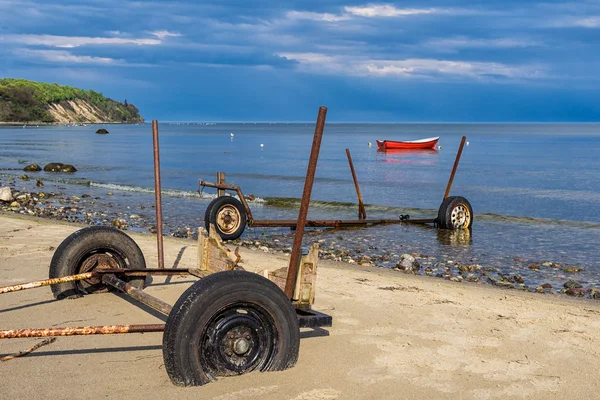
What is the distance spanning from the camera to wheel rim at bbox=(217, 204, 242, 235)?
16.9 m

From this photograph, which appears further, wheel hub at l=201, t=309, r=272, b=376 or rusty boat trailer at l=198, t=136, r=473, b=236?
rusty boat trailer at l=198, t=136, r=473, b=236

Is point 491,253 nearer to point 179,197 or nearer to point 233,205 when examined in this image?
point 233,205

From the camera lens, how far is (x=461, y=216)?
64.6 feet

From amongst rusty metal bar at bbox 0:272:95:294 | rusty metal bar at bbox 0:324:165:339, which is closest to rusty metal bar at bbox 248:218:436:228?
rusty metal bar at bbox 0:272:95:294

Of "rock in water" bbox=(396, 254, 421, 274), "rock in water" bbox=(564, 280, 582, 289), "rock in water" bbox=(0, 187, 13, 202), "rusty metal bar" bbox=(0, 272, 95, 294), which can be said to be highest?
"rock in water" bbox=(0, 187, 13, 202)

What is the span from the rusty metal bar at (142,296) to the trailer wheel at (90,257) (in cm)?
65

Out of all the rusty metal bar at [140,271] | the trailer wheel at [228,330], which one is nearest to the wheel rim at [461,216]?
the rusty metal bar at [140,271]

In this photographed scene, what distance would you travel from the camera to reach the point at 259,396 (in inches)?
195

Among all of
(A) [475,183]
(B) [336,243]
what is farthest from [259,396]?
(A) [475,183]

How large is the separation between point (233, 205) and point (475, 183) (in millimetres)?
27048

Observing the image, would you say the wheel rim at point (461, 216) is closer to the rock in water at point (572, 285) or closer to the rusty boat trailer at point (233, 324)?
the rock in water at point (572, 285)

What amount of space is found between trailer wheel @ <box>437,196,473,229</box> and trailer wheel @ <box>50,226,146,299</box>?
13.1 metres

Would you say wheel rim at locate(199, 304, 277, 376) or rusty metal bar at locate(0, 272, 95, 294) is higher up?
rusty metal bar at locate(0, 272, 95, 294)

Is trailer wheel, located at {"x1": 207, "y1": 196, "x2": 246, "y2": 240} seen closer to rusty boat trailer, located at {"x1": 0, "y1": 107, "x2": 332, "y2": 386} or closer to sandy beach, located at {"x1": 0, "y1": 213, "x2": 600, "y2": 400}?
sandy beach, located at {"x1": 0, "y1": 213, "x2": 600, "y2": 400}
